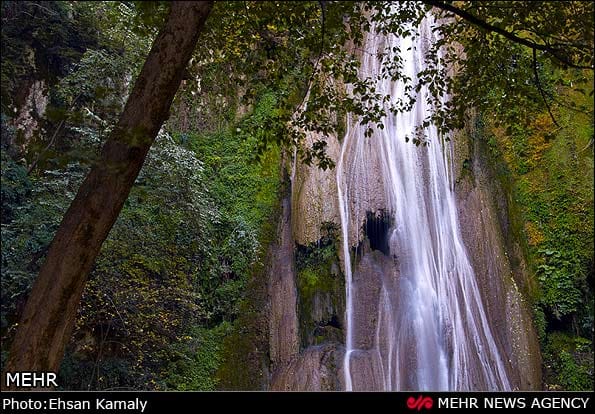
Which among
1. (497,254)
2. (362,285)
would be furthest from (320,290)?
(497,254)

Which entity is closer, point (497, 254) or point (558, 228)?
point (497, 254)

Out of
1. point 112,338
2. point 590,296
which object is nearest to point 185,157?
point 112,338

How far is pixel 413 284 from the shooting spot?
406 inches

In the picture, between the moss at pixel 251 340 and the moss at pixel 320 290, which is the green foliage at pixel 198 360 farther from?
the moss at pixel 320 290

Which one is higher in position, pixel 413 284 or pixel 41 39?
pixel 41 39

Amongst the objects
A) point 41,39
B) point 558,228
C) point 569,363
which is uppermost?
point 41,39

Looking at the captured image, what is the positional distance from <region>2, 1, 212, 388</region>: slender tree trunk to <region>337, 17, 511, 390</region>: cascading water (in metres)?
6.37

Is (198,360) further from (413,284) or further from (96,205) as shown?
(96,205)

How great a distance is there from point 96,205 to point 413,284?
8.09 metres
